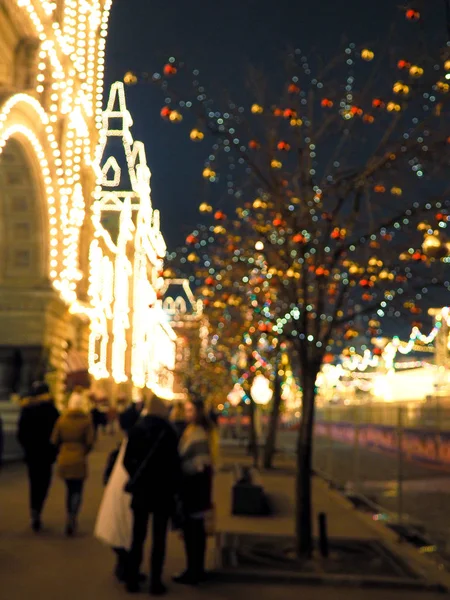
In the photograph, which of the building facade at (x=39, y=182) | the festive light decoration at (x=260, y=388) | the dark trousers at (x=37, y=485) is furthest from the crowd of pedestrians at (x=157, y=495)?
the festive light decoration at (x=260, y=388)

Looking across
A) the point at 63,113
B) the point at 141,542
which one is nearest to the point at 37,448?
the point at 141,542

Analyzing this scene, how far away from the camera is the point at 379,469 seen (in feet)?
60.0

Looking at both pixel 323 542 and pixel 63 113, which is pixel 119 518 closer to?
pixel 323 542

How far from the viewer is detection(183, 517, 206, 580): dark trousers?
8016 mm

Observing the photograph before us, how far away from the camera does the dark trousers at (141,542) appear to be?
24.6 ft

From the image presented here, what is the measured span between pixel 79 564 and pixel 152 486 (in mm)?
1847

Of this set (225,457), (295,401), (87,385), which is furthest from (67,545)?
(295,401)

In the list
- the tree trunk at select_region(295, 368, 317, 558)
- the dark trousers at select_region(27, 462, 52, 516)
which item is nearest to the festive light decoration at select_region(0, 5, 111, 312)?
the dark trousers at select_region(27, 462, 52, 516)

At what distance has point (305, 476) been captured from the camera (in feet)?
33.6

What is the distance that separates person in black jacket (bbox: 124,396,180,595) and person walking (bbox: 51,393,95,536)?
10.0 feet

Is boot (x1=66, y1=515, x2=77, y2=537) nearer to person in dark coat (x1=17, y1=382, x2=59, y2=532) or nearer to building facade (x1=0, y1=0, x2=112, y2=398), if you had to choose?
person in dark coat (x1=17, y1=382, x2=59, y2=532)

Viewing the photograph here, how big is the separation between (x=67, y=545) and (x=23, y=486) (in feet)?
21.7

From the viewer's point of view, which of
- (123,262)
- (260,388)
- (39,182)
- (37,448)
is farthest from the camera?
(123,262)

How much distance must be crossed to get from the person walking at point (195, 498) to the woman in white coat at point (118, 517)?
52 cm
